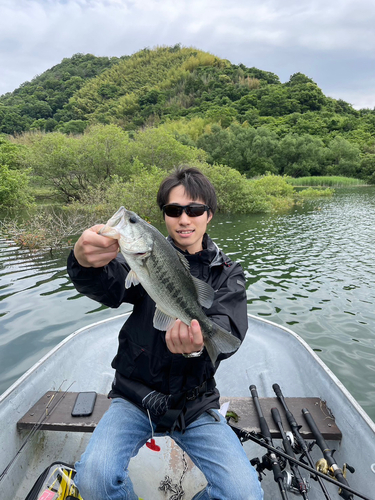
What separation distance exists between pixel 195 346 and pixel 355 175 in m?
73.1

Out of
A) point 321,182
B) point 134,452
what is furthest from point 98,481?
point 321,182

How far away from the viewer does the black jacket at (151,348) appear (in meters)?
2.32

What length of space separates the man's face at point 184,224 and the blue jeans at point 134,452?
1.49 meters

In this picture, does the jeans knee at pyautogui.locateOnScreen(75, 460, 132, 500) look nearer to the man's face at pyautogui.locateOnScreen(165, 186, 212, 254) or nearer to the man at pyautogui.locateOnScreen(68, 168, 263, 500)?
the man at pyautogui.locateOnScreen(68, 168, 263, 500)

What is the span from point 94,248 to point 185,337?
835 mm

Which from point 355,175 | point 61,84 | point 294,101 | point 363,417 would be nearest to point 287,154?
point 355,175

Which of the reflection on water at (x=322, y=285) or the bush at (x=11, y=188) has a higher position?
the bush at (x=11, y=188)

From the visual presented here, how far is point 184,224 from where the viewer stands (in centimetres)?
266

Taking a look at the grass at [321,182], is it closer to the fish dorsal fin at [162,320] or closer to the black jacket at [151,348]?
the black jacket at [151,348]

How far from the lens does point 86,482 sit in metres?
2.06

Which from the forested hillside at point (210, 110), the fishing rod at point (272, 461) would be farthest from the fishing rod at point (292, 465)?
the forested hillside at point (210, 110)

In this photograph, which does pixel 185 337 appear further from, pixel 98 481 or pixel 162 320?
pixel 98 481

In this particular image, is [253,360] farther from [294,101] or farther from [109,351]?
[294,101]

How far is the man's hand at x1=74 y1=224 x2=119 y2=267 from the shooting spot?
6.30 ft
